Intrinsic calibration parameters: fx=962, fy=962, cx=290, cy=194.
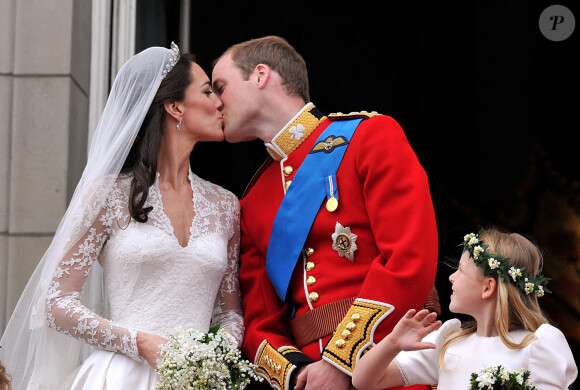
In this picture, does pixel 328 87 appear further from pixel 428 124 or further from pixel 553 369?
pixel 553 369

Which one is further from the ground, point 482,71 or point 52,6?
point 52,6

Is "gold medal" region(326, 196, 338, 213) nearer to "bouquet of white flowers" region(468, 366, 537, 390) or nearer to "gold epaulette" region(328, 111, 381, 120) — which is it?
"gold epaulette" region(328, 111, 381, 120)

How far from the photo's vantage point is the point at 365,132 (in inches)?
135

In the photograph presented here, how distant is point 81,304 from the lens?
3.40m

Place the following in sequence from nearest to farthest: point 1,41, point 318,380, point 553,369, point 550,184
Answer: point 553,369
point 318,380
point 1,41
point 550,184

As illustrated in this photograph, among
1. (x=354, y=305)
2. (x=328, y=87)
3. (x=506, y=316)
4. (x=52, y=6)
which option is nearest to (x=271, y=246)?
(x=354, y=305)

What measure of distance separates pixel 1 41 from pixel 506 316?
8.93 feet

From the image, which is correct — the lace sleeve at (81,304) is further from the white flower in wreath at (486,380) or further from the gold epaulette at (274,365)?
the white flower in wreath at (486,380)

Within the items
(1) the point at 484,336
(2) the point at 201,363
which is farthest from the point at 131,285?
(1) the point at 484,336

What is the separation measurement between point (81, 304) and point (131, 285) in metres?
0.19

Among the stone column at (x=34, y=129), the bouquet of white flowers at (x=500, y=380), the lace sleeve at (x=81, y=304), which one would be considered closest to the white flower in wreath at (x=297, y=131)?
the lace sleeve at (x=81, y=304)

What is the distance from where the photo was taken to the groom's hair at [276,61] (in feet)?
12.5

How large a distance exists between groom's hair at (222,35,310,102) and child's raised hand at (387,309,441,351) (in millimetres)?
1280

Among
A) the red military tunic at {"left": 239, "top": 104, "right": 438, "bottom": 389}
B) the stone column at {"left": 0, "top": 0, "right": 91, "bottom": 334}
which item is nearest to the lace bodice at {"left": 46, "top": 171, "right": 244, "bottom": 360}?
the red military tunic at {"left": 239, "top": 104, "right": 438, "bottom": 389}
